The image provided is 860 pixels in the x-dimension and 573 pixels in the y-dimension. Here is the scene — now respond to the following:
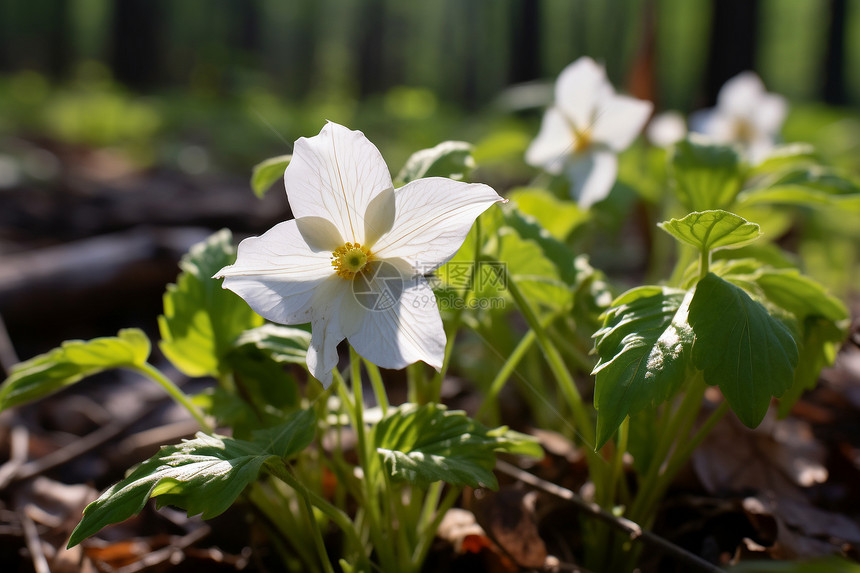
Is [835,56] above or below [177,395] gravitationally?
below

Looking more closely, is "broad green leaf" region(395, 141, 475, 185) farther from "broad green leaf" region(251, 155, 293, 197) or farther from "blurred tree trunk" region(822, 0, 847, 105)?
"blurred tree trunk" region(822, 0, 847, 105)

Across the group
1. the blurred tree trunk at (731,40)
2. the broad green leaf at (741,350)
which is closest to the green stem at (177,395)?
the broad green leaf at (741,350)

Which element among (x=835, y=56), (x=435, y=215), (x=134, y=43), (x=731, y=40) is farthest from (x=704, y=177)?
(x=134, y=43)

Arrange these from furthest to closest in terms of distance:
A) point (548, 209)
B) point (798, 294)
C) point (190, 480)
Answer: point (548, 209), point (798, 294), point (190, 480)

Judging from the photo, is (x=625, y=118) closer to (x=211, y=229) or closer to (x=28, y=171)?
(x=211, y=229)

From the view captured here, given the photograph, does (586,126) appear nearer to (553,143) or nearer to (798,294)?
(553,143)

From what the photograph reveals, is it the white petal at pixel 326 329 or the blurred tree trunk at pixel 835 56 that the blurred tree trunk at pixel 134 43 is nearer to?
the blurred tree trunk at pixel 835 56

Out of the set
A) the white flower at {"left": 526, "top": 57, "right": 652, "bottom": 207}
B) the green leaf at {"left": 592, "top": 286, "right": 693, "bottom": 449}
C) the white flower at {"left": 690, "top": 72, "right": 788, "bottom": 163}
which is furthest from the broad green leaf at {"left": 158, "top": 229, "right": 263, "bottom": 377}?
the white flower at {"left": 690, "top": 72, "right": 788, "bottom": 163}

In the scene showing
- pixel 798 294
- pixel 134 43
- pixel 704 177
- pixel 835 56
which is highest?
pixel 704 177
